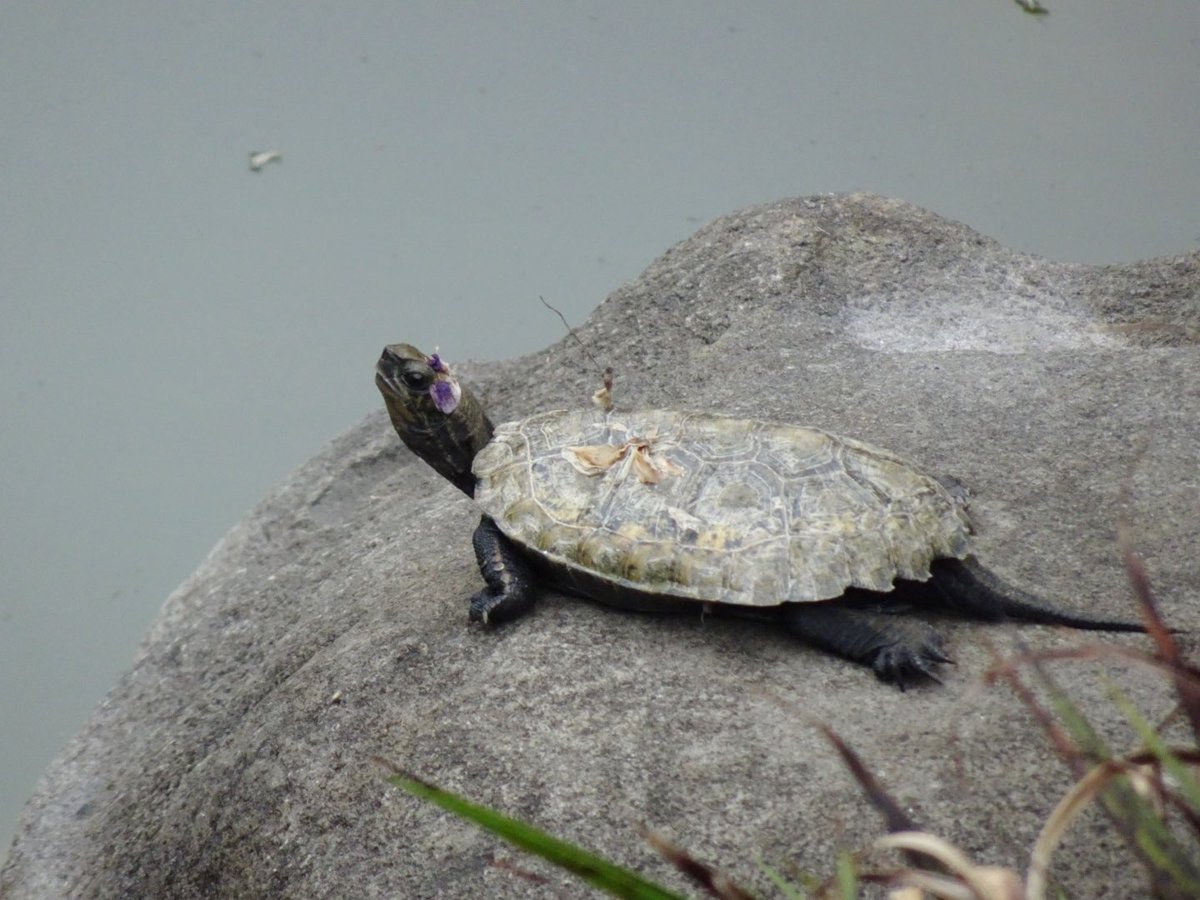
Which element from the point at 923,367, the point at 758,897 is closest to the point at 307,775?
the point at 758,897

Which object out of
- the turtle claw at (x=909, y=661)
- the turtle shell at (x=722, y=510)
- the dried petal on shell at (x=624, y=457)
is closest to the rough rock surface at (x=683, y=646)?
the turtle claw at (x=909, y=661)

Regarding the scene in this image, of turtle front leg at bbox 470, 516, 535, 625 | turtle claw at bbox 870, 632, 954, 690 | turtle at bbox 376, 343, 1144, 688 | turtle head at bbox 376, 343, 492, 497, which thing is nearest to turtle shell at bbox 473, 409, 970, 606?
turtle at bbox 376, 343, 1144, 688

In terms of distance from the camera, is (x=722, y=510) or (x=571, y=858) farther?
(x=722, y=510)

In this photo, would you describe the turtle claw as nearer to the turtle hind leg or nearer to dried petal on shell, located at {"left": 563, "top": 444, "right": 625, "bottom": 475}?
the turtle hind leg

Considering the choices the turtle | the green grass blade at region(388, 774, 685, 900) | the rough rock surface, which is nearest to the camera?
the green grass blade at region(388, 774, 685, 900)

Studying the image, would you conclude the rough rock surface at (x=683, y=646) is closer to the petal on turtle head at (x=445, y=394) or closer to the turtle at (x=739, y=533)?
the turtle at (x=739, y=533)

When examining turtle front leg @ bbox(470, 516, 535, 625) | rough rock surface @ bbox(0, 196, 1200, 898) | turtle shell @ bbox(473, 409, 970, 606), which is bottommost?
rough rock surface @ bbox(0, 196, 1200, 898)

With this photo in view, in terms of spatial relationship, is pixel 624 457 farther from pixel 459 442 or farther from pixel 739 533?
pixel 459 442

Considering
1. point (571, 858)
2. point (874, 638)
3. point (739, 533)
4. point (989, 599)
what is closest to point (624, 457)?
point (739, 533)

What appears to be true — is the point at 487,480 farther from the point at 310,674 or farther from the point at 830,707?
the point at 830,707
